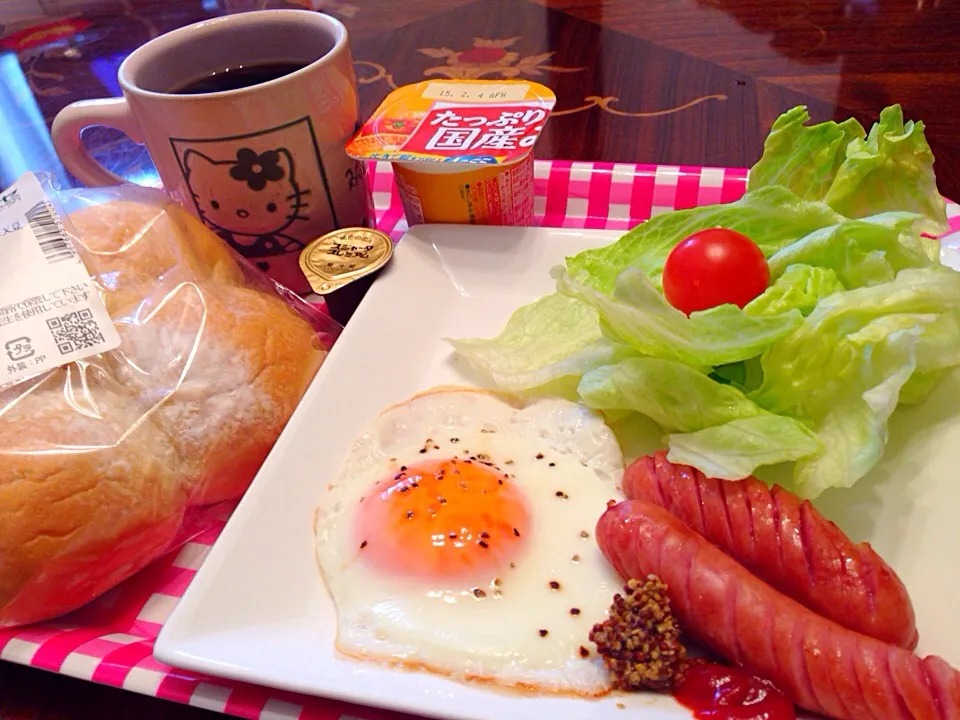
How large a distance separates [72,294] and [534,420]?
0.97m

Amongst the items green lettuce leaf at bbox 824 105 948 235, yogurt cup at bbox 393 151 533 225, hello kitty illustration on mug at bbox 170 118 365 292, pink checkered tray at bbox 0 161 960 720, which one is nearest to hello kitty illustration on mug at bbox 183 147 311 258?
hello kitty illustration on mug at bbox 170 118 365 292

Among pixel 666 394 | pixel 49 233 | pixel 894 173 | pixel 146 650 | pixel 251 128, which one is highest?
pixel 251 128

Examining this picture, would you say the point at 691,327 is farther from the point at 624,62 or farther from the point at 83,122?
the point at 624,62

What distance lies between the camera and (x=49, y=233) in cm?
158

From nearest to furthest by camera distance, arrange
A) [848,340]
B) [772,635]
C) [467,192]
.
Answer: [772,635]
[848,340]
[467,192]

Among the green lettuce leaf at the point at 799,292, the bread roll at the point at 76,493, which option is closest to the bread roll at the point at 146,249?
the bread roll at the point at 76,493

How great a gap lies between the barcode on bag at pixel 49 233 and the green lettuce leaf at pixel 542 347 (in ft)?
2.76

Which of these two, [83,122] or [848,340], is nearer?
[848,340]

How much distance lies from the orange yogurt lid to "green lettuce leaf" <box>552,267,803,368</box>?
1.94 feet

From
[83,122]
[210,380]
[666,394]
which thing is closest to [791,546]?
[666,394]

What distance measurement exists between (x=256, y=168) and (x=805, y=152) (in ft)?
4.22

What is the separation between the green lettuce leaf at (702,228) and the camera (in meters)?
1.63

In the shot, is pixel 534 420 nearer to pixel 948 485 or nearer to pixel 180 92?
pixel 948 485

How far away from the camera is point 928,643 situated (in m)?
1.13
